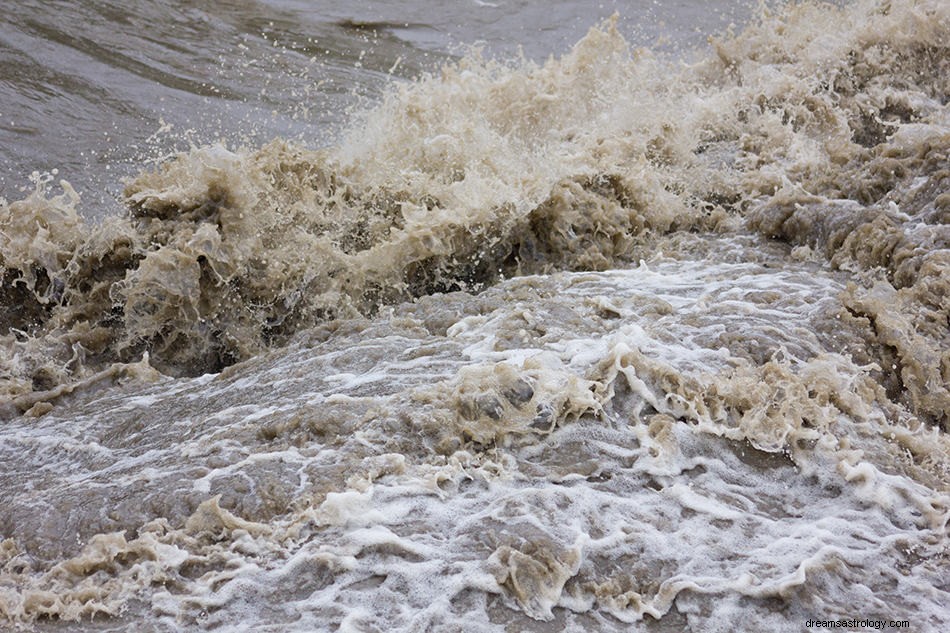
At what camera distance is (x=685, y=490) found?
291 centimetres

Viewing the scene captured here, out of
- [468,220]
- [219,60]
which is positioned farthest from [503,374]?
[219,60]

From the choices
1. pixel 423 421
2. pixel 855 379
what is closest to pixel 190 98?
pixel 423 421

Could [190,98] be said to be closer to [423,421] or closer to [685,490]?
[423,421]

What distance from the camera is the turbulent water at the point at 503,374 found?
2570mm

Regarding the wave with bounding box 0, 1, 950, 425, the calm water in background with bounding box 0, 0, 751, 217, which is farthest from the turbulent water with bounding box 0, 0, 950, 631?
the calm water in background with bounding box 0, 0, 751, 217

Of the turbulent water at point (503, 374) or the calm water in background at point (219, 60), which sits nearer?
the turbulent water at point (503, 374)

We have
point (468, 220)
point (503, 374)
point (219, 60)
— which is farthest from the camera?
point (219, 60)

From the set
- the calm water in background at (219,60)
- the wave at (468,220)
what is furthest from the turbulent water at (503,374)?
the calm water in background at (219,60)

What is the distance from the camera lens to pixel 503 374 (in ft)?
10.7

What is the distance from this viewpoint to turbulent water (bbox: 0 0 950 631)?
257 cm

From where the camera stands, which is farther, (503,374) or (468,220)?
(468,220)

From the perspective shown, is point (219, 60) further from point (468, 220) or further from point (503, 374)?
point (503, 374)

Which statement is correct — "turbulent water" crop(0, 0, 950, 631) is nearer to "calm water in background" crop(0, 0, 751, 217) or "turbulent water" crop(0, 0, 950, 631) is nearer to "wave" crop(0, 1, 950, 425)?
"wave" crop(0, 1, 950, 425)

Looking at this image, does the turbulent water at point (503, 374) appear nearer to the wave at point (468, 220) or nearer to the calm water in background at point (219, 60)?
the wave at point (468, 220)
